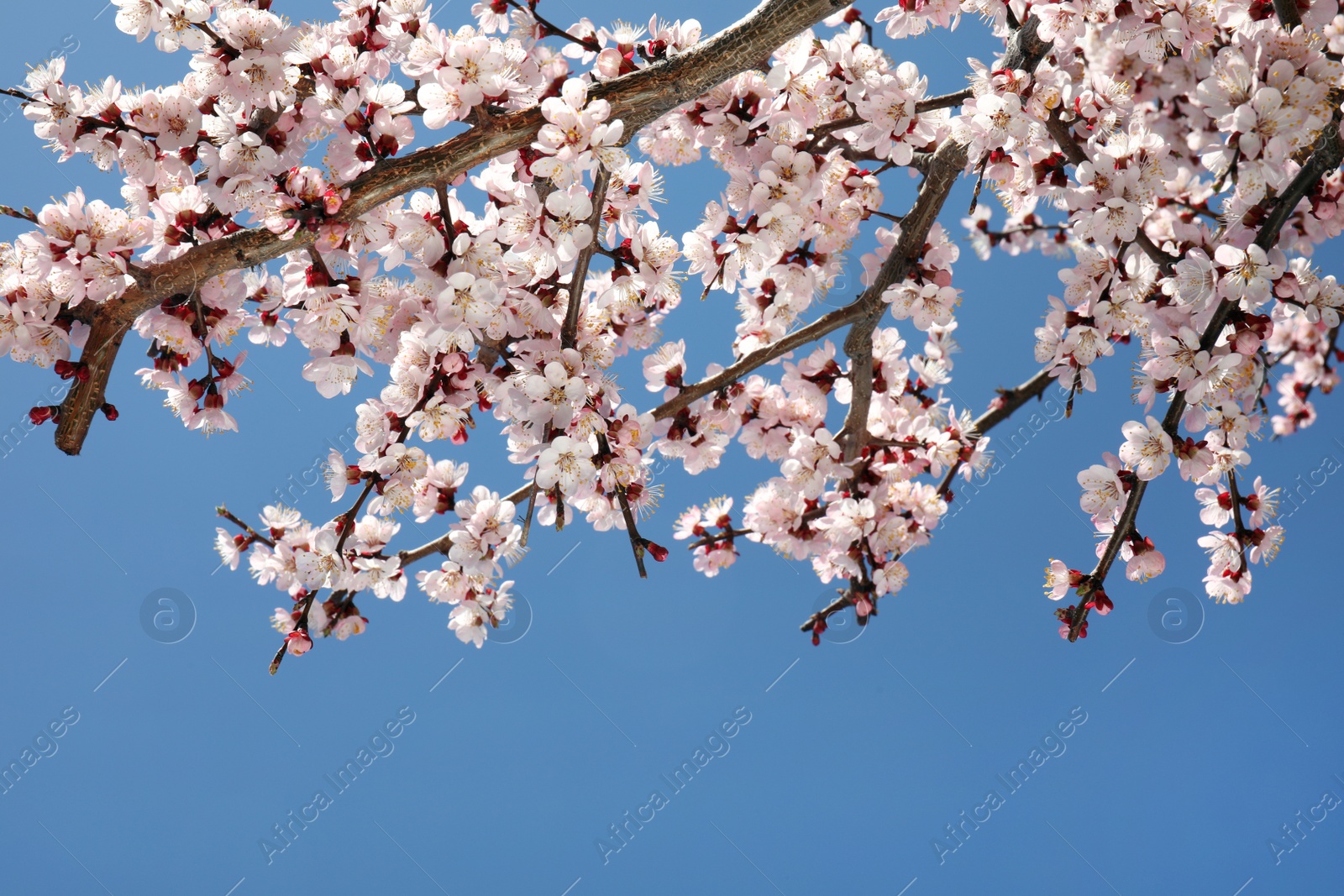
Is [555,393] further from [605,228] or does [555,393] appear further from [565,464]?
[605,228]

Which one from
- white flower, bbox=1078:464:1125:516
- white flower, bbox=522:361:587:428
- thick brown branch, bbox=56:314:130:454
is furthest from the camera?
white flower, bbox=1078:464:1125:516

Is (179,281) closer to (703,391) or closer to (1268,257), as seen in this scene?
(703,391)

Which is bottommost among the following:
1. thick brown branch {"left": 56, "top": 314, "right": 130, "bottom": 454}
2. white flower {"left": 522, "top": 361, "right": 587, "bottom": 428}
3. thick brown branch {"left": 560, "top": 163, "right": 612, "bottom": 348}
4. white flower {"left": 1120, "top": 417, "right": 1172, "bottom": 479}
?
white flower {"left": 1120, "top": 417, "right": 1172, "bottom": 479}

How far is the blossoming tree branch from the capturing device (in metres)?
1.52

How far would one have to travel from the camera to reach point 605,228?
77.0 inches

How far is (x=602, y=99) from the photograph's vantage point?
1493 millimetres

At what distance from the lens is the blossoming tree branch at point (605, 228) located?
59.7 inches

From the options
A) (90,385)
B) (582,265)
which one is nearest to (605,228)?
(582,265)

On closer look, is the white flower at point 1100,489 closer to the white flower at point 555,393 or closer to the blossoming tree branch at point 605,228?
the blossoming tree branch at point 605,228

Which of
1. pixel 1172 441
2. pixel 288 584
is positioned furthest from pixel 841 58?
pixel 288 584

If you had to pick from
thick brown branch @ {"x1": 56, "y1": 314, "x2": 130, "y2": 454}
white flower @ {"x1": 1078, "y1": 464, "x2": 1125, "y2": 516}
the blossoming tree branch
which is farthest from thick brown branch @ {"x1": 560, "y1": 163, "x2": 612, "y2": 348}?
white flower @ {"x1": 1078, "y1": 464, "x2": 1125, "y2": 516}

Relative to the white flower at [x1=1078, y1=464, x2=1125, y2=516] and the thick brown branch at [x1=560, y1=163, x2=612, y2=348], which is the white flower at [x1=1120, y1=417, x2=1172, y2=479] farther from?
the thick brown branch at [x1=560, y1=163, x2=612, y2=348]

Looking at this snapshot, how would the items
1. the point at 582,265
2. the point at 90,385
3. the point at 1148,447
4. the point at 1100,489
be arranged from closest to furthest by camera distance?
the point at 90,385 → the point at 582,265 → the point at 1148,447 → the point at 1100,489

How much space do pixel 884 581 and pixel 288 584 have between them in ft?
5.12
